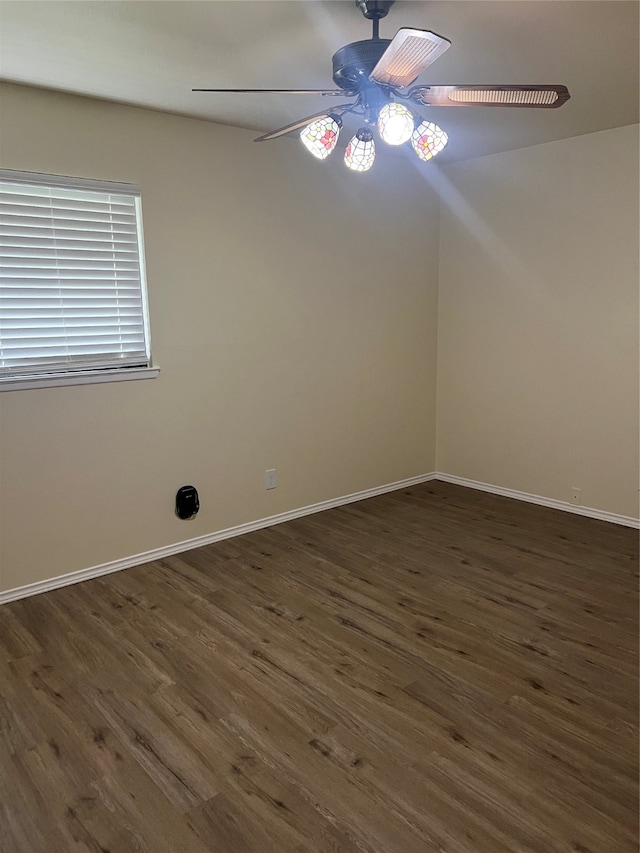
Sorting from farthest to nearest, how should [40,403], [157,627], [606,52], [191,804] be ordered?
[40,403] < [157,627] < [606,52] < [191,804]

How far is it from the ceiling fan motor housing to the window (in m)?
1.48

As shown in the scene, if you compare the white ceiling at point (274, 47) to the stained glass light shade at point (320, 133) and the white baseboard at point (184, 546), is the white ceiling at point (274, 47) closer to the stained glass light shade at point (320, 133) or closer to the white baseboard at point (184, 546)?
the stained glass light shade at point (320, 133)

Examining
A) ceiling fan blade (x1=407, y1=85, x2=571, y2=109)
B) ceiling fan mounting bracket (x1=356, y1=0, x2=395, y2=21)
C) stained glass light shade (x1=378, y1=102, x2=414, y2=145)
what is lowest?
stained glass light shade (x1=378, y1=102, x2=414, y2=145)

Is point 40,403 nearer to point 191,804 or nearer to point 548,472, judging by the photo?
point 191,804

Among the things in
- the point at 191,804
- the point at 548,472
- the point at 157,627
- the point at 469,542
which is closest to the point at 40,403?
the point at 157,627

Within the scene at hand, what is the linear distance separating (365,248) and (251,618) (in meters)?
2.67

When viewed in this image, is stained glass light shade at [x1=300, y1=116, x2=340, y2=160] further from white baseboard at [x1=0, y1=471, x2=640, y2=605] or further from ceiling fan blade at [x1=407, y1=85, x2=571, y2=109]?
white baseboard at [x1=0, y1=471, x2=640, y2=605]

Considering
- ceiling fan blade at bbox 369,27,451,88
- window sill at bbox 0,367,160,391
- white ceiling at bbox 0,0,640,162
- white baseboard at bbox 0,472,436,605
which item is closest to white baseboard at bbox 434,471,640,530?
white baseboard at bbox 0,472,436,605

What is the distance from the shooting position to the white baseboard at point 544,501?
396 cm

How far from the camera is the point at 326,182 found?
3.99 metres

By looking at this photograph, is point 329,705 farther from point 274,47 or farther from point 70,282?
point 274,47

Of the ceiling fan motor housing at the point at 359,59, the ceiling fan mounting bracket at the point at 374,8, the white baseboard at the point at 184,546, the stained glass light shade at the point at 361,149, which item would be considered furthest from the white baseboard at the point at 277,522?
the ceiling fan mounting bracket at the point at 374,8

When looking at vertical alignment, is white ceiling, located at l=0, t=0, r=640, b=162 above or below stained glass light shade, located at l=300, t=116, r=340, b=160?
above

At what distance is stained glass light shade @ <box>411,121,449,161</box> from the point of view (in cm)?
231
